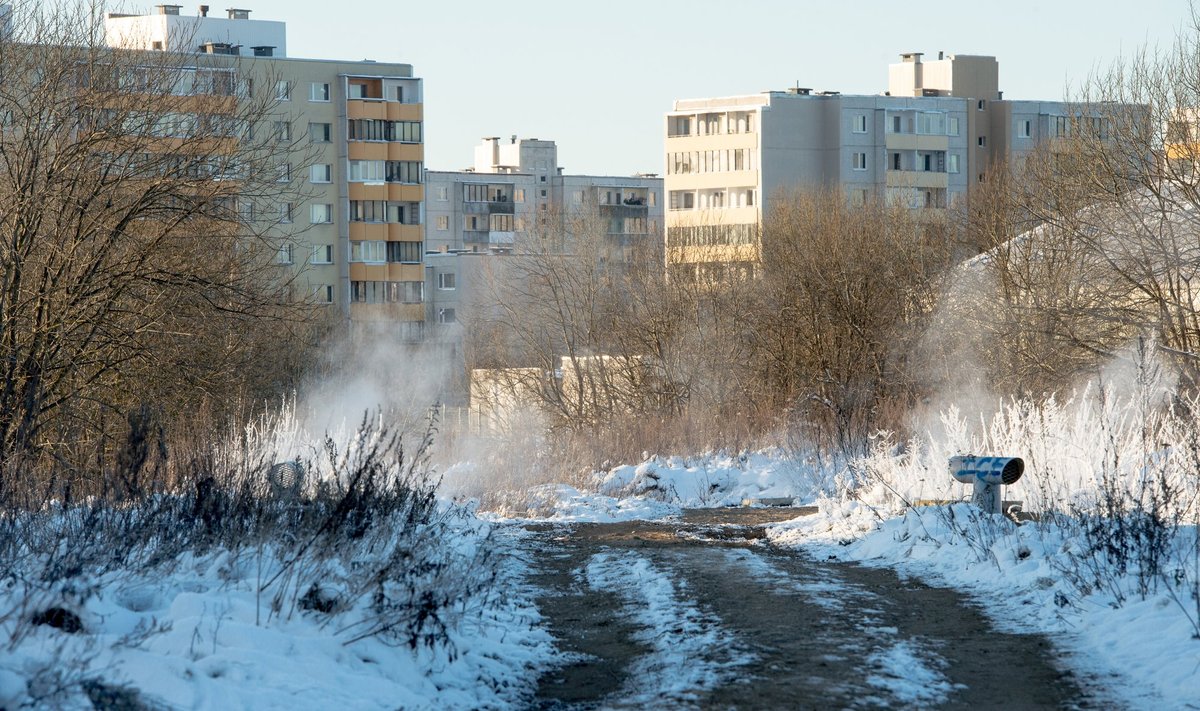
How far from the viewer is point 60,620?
6.89 metres

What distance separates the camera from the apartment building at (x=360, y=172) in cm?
8475

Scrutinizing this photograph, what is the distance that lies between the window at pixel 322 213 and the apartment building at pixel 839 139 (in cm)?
2731

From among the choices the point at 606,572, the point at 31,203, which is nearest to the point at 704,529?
the point at 606,572

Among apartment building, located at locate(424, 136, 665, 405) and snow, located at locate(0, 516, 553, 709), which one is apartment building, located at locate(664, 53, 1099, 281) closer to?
apartment building, located at locate(424, 136, 665, 405)

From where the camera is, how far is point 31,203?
2005 cm

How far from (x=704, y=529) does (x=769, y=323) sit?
79.7 feet

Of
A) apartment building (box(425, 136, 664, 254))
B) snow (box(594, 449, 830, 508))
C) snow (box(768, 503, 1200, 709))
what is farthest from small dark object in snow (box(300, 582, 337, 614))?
apartment building (box(425, 136, 664, 254))

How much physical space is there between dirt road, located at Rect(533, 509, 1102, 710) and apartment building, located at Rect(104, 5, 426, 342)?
7261cm

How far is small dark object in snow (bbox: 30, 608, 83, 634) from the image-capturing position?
682cm

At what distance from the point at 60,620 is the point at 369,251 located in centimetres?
8145

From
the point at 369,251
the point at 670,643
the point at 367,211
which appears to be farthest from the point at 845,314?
the point at 367,211

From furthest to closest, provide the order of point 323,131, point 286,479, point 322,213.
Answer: point 322,213, point 323,131, point 286,479

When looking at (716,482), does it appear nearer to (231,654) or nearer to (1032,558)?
(1032,558)

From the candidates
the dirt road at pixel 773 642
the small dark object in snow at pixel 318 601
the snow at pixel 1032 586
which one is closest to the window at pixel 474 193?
the snow at pixel 1032 586
